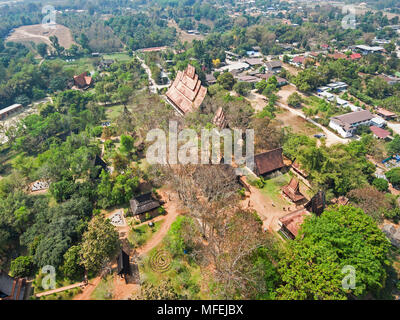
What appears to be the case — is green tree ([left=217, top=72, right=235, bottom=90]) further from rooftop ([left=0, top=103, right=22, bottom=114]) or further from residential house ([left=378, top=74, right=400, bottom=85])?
rooftop ([left=0, top=103, right=22, bottom=114])

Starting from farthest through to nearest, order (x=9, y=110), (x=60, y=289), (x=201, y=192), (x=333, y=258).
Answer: (x=9, y=110) < (x=201, y=192) < (x=60, y=289) < (x=333, y=258)

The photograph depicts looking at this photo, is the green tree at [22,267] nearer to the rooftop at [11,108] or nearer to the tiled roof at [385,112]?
the rooftop at [11,108]


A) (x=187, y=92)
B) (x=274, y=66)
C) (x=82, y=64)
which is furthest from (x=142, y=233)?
(x=82, y=64)

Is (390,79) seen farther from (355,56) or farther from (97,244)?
(97,244)

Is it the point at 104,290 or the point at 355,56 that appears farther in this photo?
the point at 355,56

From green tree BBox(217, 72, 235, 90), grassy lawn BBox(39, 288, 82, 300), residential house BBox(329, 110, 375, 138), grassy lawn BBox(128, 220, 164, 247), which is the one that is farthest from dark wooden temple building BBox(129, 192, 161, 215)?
green tree BBox(217, 72, 235, 90)

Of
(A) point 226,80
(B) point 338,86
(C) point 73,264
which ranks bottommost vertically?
(B) point 338,86

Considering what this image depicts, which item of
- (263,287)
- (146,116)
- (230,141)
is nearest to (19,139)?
(146,116)
